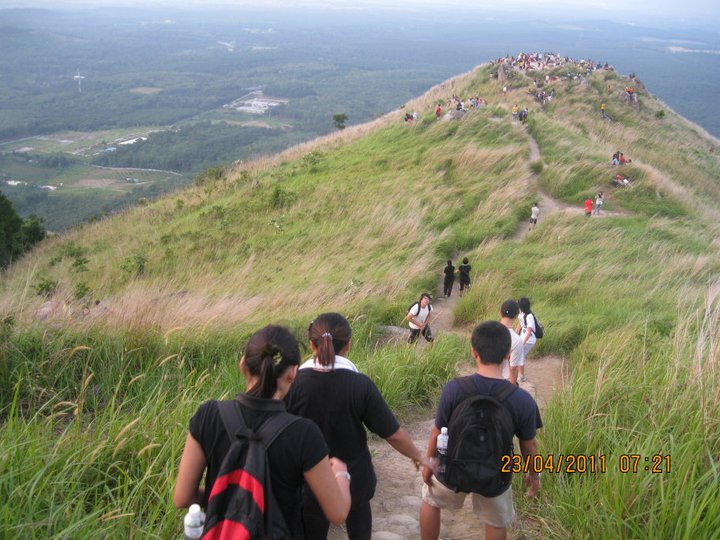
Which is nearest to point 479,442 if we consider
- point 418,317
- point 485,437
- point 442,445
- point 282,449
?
point 485,437

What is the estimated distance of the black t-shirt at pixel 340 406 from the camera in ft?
9.02

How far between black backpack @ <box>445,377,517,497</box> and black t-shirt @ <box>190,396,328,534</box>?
819 mm

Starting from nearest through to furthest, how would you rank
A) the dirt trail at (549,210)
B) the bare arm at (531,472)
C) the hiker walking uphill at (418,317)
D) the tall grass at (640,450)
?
the tall grass at (640,450), the bare arm at (531,472), the hiker walking uphill at (418,317), the dirt trail at (549,210)

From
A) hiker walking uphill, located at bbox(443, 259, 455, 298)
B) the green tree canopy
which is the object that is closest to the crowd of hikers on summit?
hiker walking uphill, located at bbox(443, 259, 455, 298)

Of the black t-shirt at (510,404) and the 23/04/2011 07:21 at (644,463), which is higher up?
the black t-shirt at (510,404)

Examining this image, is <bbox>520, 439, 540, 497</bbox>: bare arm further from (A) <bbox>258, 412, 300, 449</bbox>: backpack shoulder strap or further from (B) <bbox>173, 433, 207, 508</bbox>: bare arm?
(B) <bbox>173, 433, 207, 508</bbox>: bare arm

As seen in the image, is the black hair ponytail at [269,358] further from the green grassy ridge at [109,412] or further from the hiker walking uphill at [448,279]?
the hiker walking uphill at [448,279]

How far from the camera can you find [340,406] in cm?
276

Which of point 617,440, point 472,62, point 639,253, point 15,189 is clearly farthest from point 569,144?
point 472,62

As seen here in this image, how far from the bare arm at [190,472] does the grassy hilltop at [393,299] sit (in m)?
0.34

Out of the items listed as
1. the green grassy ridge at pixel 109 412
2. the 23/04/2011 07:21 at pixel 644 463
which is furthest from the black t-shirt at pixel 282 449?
the 23/04/2011 07:21 at pixel 644 463

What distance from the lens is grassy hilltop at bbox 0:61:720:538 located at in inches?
109

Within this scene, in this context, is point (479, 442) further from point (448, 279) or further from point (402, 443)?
point (448, 279)

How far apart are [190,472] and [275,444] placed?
0.42 m
